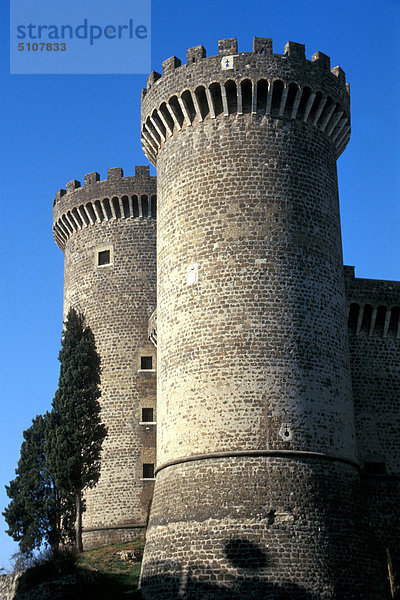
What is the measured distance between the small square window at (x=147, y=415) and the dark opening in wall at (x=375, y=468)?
8.73 meters

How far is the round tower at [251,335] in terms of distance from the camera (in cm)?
1950

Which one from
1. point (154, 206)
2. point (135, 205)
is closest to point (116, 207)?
point (135, 205)

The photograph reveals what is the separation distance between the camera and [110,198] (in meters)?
32.6

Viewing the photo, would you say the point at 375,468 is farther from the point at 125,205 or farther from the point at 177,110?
the point at 125,205

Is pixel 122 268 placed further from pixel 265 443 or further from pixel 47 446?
pixel 265 443

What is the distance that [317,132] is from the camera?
24109mm

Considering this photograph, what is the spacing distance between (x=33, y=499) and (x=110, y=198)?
39.2 ft

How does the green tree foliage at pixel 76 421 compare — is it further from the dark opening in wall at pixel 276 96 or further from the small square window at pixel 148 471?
the dark opening in wall at pixel 276 96

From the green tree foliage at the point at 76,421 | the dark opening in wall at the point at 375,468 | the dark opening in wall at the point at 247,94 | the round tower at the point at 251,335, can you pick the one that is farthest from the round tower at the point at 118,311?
the dark opening in wall at the point at 247,94

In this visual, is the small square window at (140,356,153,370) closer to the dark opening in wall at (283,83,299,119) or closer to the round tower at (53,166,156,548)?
the round tower at (53,166,156,548)

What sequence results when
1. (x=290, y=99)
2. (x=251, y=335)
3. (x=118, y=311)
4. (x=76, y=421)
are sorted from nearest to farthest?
(x=251, y=335) < (x=290, y=99) < (x=76, y=421) < (x=118, y=311)

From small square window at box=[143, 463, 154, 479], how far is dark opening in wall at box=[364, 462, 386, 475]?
8389 millimetres

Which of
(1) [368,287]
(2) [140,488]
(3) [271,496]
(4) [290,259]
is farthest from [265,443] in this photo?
(2) [140,488]

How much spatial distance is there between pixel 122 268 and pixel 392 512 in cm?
1454
